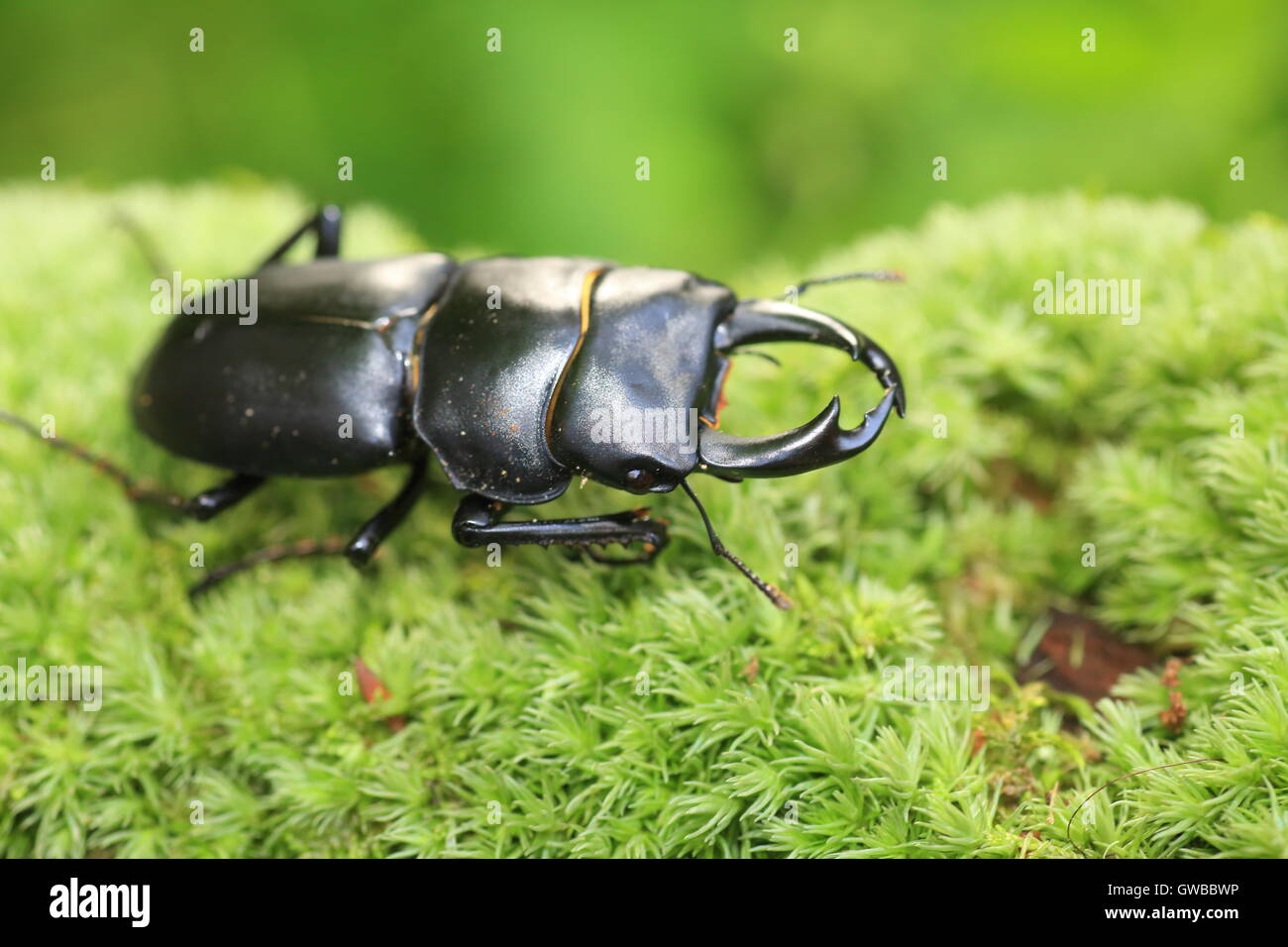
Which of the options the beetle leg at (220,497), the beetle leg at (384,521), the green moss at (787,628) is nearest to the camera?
the green moss at (787,628)

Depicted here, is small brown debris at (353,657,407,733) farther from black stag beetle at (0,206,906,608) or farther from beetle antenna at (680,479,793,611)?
beetle antenna at (680,479,793,611)

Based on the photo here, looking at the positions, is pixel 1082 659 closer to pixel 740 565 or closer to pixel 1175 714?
pixel 1175 714

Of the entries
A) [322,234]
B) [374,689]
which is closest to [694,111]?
[322,234]

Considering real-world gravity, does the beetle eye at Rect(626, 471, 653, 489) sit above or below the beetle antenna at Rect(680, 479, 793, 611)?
above

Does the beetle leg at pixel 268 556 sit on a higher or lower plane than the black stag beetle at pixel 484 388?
lower

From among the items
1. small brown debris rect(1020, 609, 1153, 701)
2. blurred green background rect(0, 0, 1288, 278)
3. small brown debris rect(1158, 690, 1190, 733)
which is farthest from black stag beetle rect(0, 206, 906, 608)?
blurred green background rect(0, 0, 1288, 278)

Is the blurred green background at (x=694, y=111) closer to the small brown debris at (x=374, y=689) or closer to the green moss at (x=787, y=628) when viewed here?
the green moss at (x=787, y=628)

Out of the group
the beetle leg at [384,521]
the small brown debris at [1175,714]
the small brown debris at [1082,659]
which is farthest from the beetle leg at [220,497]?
the small brown debris at [1175,714]
